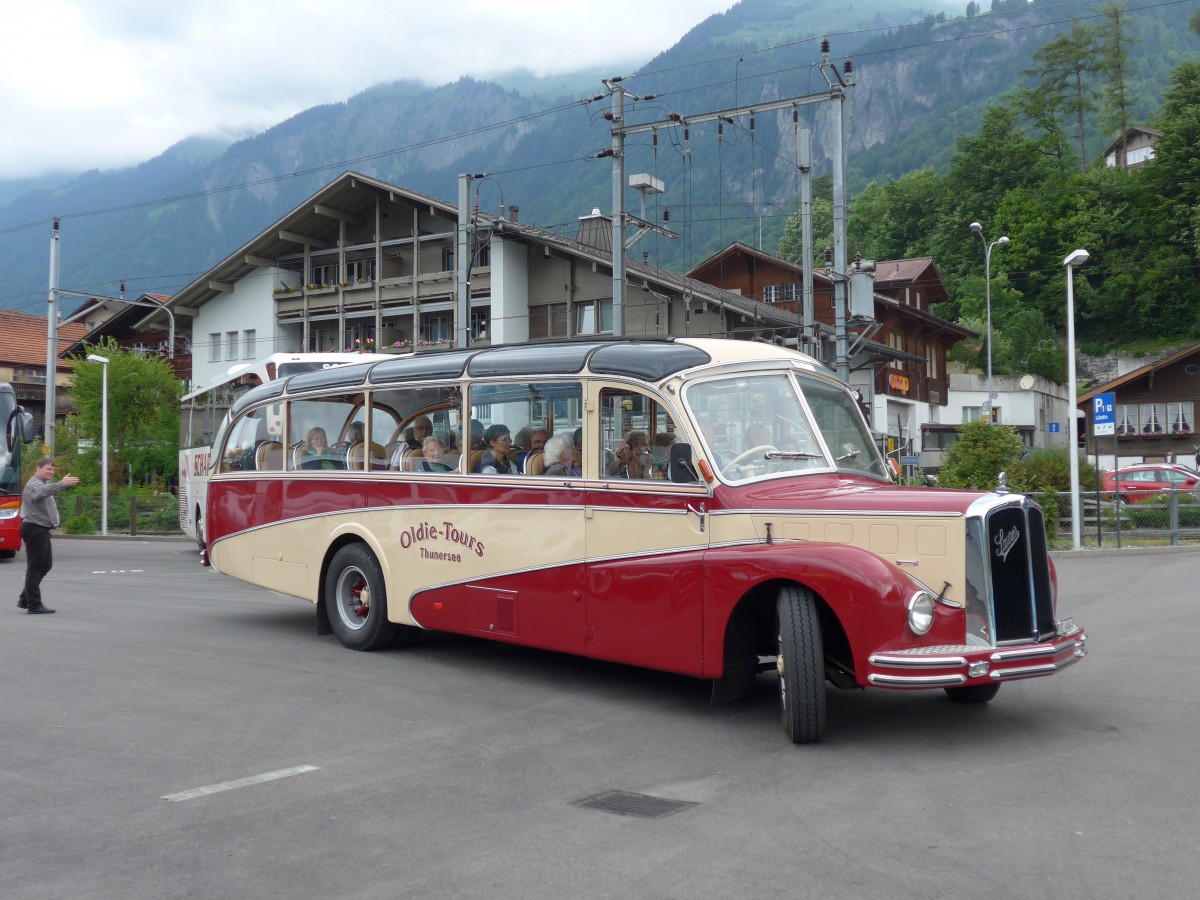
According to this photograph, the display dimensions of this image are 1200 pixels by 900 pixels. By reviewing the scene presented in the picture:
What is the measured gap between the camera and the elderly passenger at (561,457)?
912 cm

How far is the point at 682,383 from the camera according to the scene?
8469mm

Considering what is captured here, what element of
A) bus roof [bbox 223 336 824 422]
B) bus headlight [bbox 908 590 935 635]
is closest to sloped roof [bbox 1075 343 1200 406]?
bus roof [bbox 223 336 824 422]

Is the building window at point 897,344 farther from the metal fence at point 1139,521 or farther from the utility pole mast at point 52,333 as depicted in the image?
the utility pole mast at point 52,333

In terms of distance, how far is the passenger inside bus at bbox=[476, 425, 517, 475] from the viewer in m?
9.75

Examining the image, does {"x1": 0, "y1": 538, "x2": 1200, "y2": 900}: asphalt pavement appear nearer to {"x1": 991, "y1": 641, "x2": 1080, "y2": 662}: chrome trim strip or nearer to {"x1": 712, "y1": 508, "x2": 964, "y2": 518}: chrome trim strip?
{"x1": 991, "y1": 641, "x2": 1080, "y2": 662}: chrome trim strip

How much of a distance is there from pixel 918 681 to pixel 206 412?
2121cm

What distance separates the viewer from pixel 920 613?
274 inches

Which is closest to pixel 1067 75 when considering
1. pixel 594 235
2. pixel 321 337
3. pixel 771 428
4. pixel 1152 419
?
pixel 1152 419

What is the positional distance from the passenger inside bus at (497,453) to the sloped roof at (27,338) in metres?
74.7

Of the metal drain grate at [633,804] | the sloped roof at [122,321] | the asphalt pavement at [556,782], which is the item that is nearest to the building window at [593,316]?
the sloped roof at [122,321]

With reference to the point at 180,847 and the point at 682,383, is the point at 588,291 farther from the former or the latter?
the point at 180,847

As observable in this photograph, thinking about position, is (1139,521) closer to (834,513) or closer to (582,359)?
(582,359)

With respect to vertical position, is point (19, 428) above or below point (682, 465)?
above

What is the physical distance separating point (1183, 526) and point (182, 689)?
859 inches
